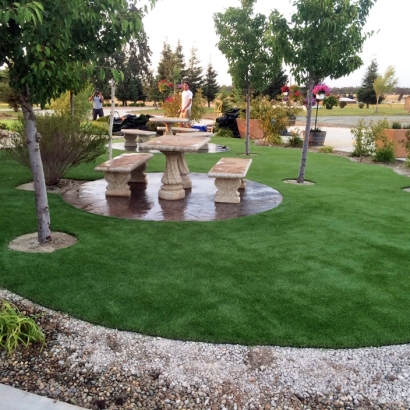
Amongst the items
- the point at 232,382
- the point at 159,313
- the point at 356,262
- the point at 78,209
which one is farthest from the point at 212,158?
the point at 232,382

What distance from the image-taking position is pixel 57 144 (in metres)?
7.64

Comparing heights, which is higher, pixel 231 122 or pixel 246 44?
pixel 246 44

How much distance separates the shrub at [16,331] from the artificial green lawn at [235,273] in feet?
1.41

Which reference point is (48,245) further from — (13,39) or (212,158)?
(212,158)

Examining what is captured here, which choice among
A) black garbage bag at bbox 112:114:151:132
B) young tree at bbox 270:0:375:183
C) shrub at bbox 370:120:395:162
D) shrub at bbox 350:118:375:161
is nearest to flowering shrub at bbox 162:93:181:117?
black garbage bag at bbox 112:114:151:132

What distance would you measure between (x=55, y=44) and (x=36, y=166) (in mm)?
1388

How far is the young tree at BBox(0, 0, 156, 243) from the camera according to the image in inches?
149

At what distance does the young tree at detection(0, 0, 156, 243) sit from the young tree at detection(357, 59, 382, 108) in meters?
66.6

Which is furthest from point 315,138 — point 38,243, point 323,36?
point 38,243

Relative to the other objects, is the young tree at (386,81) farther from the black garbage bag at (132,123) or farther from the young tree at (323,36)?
the young tree at (323,36)

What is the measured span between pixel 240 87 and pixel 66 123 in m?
6.51

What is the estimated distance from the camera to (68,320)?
352cm

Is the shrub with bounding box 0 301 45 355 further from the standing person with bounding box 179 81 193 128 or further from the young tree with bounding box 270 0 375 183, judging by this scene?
the standing person with bounding box 179 81 193 128

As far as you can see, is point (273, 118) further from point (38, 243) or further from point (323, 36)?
point (38, 243)
